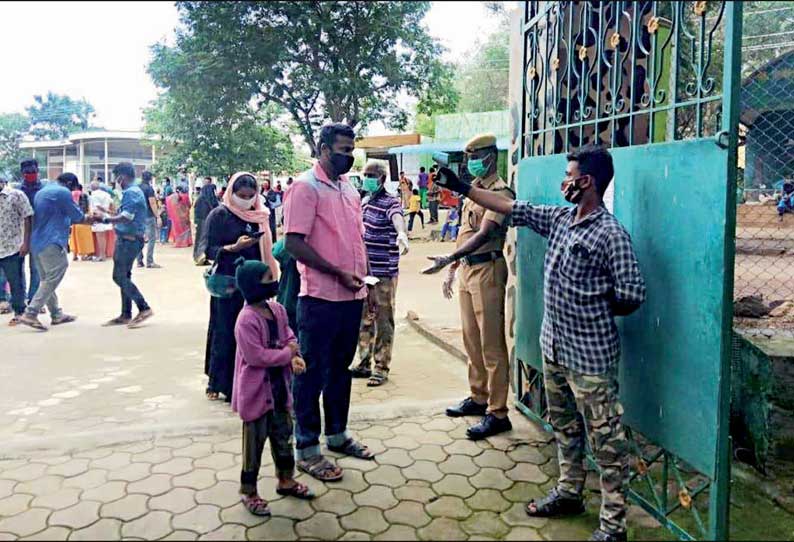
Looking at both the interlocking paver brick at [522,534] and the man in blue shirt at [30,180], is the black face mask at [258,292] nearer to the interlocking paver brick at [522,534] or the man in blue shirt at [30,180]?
the interlocking paver brick at [522,534]

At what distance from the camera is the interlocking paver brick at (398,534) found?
9.32 ft

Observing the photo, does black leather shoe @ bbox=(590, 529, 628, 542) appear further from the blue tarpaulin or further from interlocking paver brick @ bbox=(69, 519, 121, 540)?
the blue tarpaulin

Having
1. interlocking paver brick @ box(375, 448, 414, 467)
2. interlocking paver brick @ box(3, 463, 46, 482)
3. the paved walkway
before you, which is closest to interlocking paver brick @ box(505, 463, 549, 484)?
the paved walkway

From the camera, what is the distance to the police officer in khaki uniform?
391 cm

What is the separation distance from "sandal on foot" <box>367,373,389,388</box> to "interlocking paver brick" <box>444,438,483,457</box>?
1391mm

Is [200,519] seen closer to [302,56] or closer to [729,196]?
[729,196]

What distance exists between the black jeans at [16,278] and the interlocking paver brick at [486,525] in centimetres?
671

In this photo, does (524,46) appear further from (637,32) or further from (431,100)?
(431,100)

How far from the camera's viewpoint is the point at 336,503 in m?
3.13

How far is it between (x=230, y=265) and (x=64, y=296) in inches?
254

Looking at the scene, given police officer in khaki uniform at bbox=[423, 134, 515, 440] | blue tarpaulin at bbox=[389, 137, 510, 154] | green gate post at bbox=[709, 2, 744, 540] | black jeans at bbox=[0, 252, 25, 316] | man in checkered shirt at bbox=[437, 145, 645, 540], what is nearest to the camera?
green gate post at bbox=[709, 2, 744, 540]

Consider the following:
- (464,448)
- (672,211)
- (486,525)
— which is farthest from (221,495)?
(672,211)

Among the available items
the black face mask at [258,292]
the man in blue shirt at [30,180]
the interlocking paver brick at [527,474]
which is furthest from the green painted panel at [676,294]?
the man in blue shirt at [30,180]

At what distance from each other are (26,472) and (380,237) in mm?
2880
